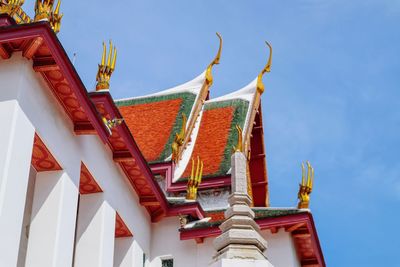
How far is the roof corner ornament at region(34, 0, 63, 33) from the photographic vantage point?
25.3 ft

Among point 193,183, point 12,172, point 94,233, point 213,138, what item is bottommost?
point 12,172

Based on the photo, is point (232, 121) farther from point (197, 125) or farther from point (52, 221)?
point (52, 221)

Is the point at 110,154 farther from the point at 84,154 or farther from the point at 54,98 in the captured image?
the point at 54,98

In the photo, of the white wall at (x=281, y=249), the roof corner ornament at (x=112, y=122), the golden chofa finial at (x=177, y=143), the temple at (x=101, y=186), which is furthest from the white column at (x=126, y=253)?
the golden chofa finial at (x=177, y=143)

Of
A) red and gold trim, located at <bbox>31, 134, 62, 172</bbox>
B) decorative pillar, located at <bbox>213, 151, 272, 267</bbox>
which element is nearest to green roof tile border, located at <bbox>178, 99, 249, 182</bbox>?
red and gold trim, located at <bbox>31, 134, 62, 172</bbox>

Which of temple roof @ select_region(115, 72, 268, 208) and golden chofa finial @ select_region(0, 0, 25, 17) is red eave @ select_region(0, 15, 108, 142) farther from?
temple roof @ select_region(115, 72, 268, 208)

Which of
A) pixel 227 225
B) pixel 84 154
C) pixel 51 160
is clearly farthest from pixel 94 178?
pixel 227 225

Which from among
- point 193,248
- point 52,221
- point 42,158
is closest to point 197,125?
point 193,248

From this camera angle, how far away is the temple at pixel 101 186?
713 cm

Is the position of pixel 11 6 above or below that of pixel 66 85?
above

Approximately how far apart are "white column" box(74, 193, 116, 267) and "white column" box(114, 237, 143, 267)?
0.92 m

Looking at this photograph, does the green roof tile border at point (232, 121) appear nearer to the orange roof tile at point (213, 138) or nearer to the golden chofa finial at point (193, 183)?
the orange roof tile at point (213, 138)

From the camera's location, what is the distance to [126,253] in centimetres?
1066

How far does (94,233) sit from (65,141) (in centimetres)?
149
